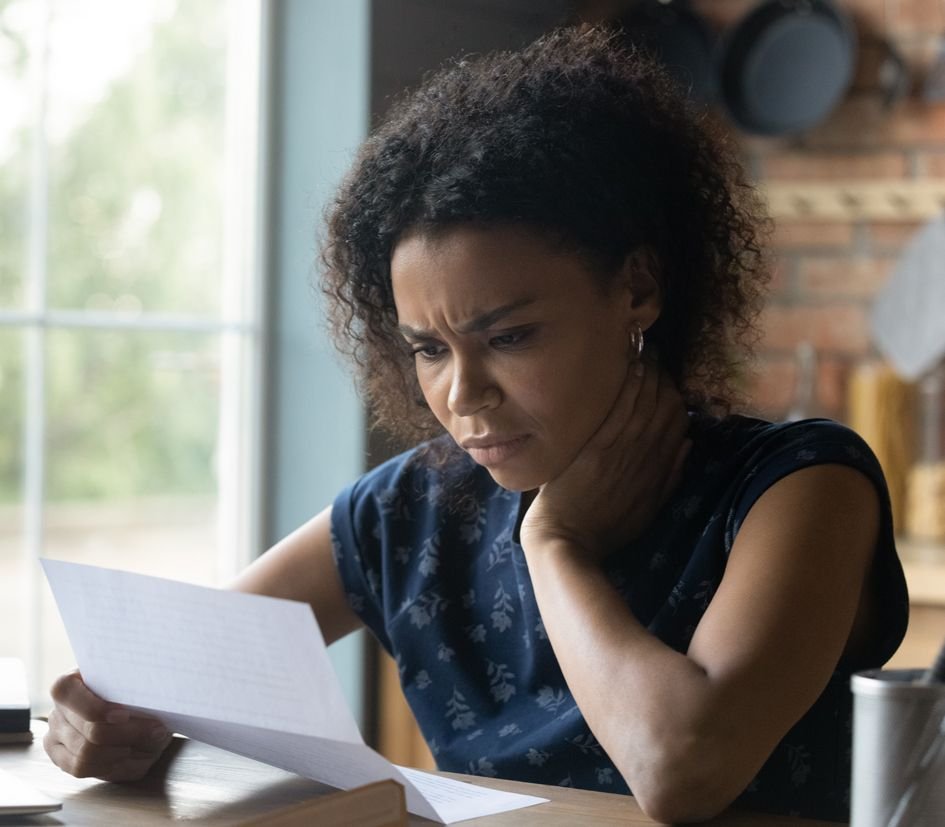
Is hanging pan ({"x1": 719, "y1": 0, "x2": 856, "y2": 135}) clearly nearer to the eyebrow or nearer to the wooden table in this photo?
the eyebrow

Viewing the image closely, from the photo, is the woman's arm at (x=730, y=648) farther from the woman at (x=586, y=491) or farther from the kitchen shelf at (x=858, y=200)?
the kitchen shelf at (x=858, y=200)

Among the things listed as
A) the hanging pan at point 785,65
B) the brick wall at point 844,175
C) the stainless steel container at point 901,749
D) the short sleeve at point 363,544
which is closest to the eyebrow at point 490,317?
the short sleeve at point 363,544

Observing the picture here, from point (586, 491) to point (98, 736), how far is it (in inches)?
18.6

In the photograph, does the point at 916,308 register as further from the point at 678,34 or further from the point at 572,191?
the point at 572,191

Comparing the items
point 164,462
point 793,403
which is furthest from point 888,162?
point 164,462

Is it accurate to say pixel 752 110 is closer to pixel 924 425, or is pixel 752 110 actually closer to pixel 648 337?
pixel 924 425

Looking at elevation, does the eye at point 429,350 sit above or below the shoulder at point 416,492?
above

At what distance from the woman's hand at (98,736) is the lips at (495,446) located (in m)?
0.36

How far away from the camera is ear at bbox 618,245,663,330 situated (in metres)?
1.36

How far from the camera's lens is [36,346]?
2.43 m

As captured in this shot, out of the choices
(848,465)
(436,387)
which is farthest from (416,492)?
(848,465)

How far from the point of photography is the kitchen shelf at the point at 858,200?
9.42ft

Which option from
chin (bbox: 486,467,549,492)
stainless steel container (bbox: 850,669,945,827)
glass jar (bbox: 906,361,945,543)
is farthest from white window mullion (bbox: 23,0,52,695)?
stainless steel container (bbox: 850,669,945,827)

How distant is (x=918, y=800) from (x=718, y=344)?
33.0 inches
